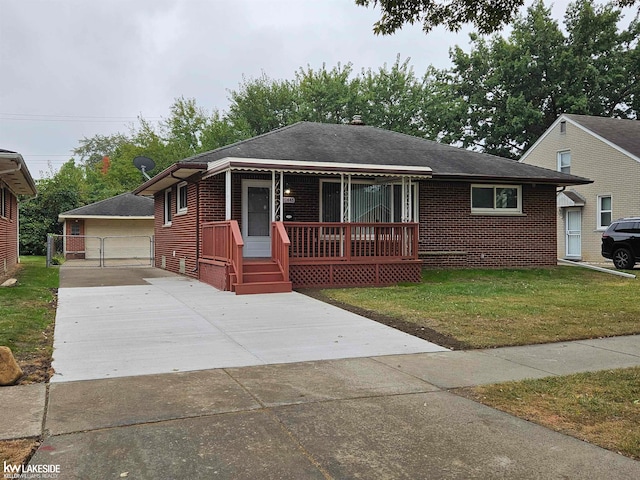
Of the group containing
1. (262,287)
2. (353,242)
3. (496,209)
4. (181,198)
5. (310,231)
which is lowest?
(262,287)

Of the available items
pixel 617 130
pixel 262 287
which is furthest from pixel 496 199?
pixel 617 130

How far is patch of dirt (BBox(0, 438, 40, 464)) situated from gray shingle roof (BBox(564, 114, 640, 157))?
23797 mm

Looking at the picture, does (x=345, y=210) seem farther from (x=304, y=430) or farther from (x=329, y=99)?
(x=329, y=99)

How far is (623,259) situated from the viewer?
1772 centimetres

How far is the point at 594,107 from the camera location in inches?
1403

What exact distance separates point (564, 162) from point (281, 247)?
19053mm

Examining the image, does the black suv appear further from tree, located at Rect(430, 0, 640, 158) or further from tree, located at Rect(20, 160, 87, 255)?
tree, located at Rect(20, 160, 87, 255)

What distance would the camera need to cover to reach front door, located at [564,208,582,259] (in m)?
24.4

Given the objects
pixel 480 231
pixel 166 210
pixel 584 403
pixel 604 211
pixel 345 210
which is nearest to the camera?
pixel 584 403

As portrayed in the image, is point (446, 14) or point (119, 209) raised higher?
point (446, 14)

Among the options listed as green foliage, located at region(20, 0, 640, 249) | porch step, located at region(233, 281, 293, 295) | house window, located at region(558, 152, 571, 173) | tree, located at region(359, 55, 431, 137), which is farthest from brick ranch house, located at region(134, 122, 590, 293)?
tree, located at region(359, 55, 431, 137)

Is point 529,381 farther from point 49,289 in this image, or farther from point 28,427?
point 49,289

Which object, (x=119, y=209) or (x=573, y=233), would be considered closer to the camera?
(x=573, y=233)

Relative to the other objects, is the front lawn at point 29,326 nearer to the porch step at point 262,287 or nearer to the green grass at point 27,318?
the green grass at point 27,318
